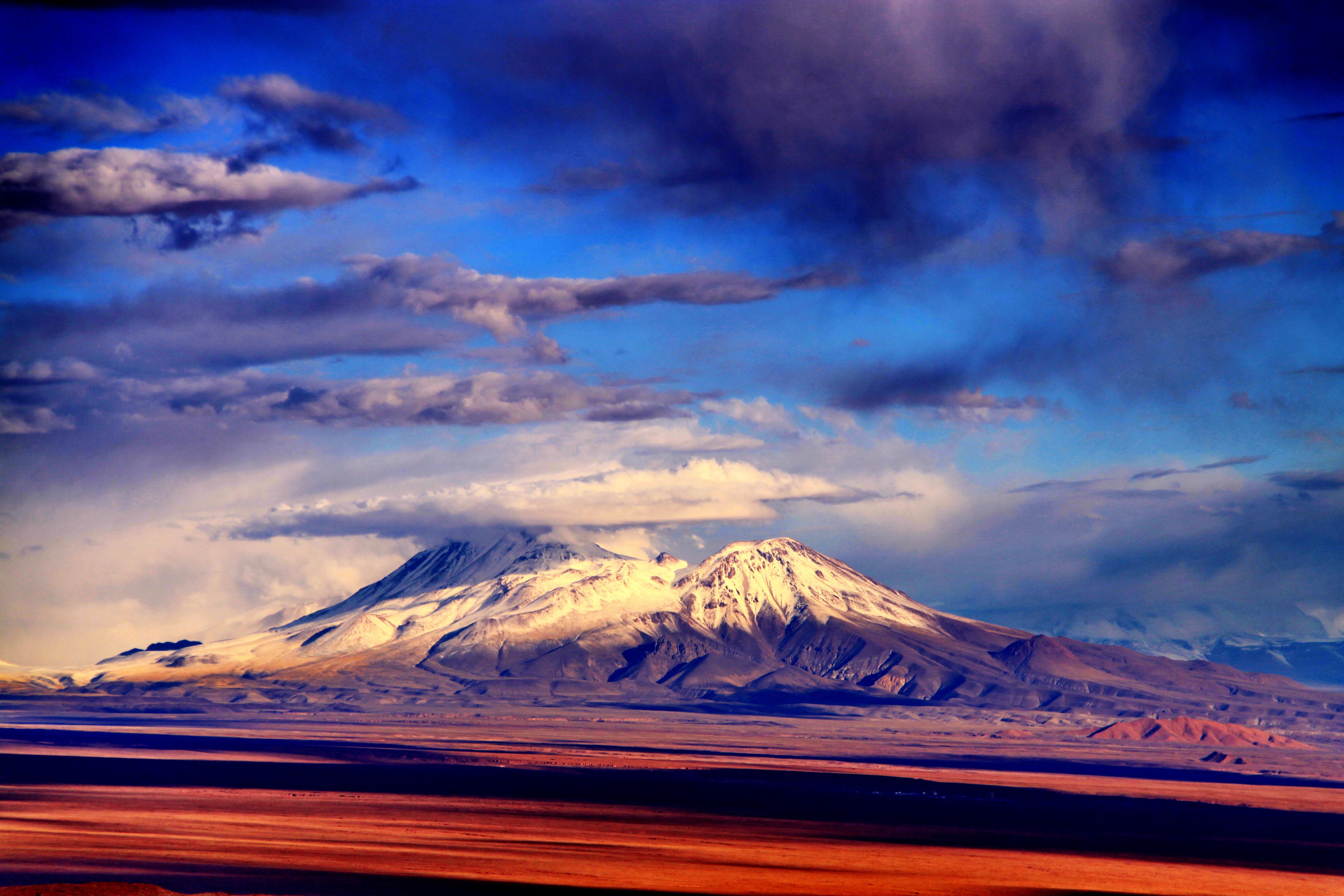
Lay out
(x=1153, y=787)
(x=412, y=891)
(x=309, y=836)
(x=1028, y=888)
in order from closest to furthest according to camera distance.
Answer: (x=412, y=891) → (x=1028, y=888) → (x=309, y=836) → (x=1153, y=787)

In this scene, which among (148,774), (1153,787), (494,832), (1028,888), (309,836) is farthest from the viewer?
(1153,787)

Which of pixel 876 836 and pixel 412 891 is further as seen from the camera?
pixel 876 836

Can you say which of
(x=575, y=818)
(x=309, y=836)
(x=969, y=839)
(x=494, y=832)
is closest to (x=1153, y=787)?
(x=969, y=839)

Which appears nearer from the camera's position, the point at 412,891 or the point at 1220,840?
the point at 412,891

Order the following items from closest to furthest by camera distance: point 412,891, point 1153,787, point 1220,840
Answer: point 412,891
point 1220,840
point 1153,787

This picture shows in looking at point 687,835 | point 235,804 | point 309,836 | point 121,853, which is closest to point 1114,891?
point 687,835

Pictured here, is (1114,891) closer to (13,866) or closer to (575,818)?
(575,818)

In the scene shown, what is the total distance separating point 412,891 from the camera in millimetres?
69812


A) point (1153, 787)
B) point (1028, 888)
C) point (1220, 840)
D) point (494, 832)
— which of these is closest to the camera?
point (1028, 888)

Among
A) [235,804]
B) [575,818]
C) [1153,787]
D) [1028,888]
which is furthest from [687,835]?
[1153,787]

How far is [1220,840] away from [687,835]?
41.3m

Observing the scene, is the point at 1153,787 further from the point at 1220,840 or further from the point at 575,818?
the point at 575,818

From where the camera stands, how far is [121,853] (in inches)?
3127

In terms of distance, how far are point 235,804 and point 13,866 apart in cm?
3571
